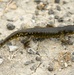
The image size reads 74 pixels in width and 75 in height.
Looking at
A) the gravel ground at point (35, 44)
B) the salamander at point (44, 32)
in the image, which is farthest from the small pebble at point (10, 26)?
the salamander at point (44, 32)

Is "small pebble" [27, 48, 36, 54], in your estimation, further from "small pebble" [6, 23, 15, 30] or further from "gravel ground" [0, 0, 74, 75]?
"small pebble" [6, 23, 15, 30]

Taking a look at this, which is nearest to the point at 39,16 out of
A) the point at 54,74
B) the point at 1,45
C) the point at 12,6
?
the point at 12,6

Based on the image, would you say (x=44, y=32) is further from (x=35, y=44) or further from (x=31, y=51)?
(x=31, y=51)

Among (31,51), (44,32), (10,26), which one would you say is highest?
(10,26)

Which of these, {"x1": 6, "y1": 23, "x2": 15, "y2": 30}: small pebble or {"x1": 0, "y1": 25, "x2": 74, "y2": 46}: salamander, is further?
Answer: {"x1": 6, "y1": 23, "x2": 15, "y2": 30}: small pebble

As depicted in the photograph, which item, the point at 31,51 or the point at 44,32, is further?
the point at 44,32

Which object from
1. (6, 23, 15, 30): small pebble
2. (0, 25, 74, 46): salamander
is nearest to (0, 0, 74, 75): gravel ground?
(6, 23, 15, 30): small pebble

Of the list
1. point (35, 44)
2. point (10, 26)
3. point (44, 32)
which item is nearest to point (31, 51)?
point (35, 44)

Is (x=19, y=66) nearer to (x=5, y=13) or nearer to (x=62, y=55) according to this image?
(x=62, y=55)

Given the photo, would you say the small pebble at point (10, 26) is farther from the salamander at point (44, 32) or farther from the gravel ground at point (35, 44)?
the salamander at point (44, 32)
